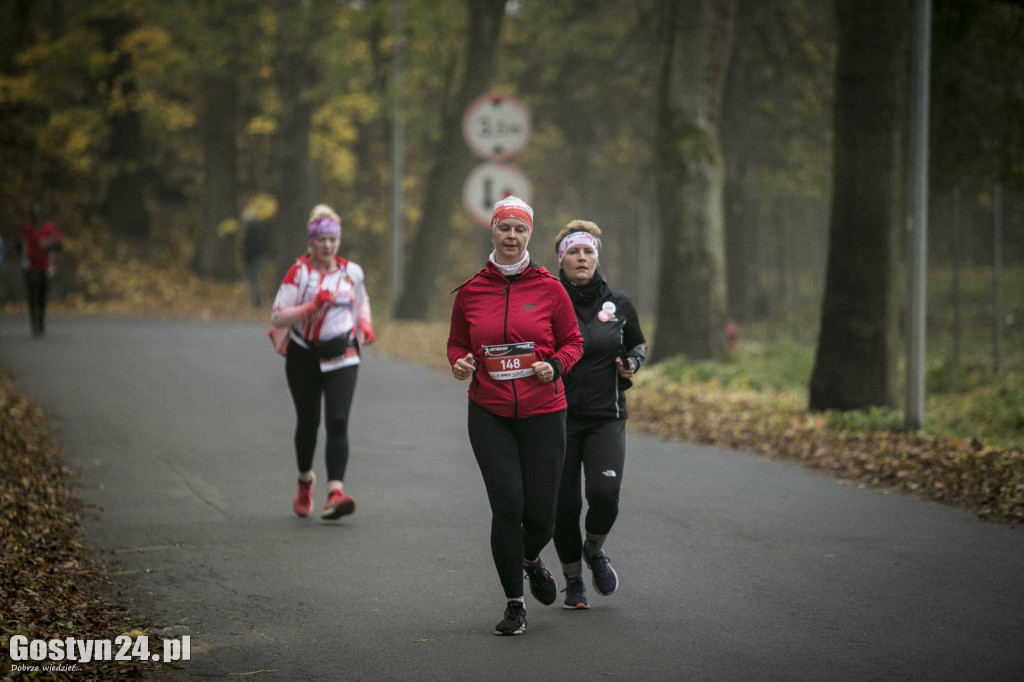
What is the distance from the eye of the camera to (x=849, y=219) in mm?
12953

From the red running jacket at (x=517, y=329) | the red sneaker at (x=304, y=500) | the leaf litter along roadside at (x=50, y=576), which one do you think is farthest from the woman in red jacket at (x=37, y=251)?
the red running jacket at (x=517, y=329)

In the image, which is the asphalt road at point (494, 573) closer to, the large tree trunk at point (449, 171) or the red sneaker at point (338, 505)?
the red sneaker at point (338, 505)

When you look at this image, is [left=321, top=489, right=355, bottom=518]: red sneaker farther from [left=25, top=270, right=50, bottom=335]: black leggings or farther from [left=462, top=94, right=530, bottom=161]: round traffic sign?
[left=25, top=270, right=50, bottom=335]: black leggings

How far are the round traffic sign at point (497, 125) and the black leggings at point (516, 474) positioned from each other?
36.7 ft

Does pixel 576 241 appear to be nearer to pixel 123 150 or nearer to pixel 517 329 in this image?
pixel 517 329

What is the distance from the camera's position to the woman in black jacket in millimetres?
6254

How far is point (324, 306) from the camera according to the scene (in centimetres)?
856

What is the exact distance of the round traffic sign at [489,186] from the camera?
53.9 feet

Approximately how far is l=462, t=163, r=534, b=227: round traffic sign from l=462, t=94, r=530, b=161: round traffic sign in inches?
13.8

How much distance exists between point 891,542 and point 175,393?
9765 mm

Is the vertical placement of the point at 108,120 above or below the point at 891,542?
above

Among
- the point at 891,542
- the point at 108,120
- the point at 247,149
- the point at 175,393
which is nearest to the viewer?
the point at 891,542

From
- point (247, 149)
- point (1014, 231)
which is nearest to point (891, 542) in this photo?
point (1014, 231)

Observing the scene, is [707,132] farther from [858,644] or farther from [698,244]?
[858,644]
